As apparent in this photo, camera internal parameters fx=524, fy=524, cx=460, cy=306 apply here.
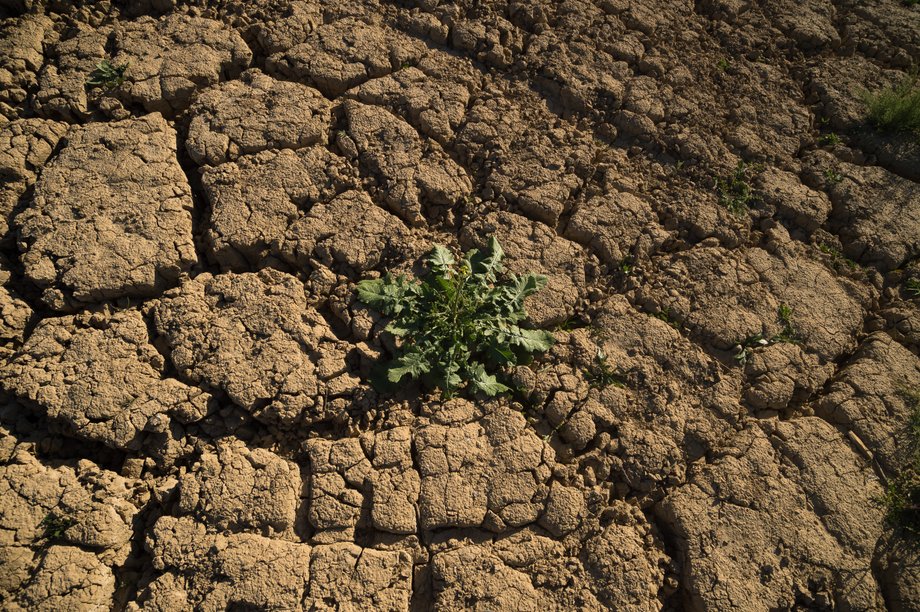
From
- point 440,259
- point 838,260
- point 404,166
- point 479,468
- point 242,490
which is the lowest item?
point 242,490

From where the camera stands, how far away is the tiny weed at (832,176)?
3.91 m

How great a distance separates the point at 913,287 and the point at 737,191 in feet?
4.41

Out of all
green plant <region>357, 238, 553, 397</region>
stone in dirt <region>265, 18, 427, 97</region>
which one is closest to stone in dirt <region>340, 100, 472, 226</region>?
stone in dirt <region>265, 18, 427, 97</region>

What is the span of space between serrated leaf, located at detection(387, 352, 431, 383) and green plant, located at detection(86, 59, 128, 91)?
8.51 feet

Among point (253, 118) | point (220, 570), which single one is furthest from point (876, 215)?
point (220, 570)

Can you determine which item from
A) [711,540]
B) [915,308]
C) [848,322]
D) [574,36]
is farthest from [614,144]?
[711,540]

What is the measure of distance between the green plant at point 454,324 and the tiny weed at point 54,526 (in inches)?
65.9

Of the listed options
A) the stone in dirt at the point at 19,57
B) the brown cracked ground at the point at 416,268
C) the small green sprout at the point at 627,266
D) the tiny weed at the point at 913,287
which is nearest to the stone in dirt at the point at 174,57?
the brown cracked ground at the point at 416,268

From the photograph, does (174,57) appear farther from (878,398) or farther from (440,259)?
(878,398)

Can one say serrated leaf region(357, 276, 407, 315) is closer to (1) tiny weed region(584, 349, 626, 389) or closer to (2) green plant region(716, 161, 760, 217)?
(1) tiny weed region(584, 349, 626, 389)

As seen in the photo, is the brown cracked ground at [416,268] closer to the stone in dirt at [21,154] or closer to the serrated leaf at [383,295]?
the stone in dirt at [21,154]

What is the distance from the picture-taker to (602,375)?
10.4ft

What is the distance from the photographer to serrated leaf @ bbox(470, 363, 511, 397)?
2.94 metres

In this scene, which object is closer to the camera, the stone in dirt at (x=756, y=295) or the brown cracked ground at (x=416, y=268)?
the brown cracked ground at (x=416, y=268)
